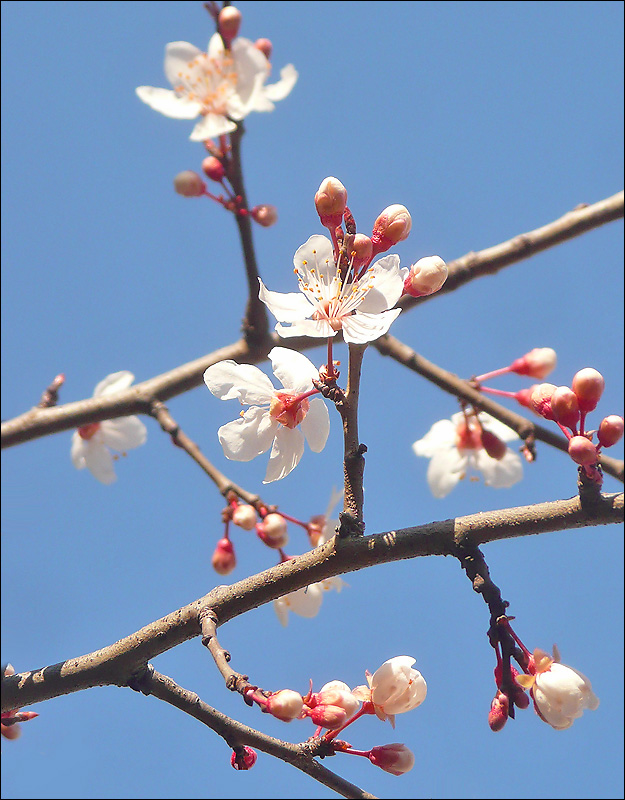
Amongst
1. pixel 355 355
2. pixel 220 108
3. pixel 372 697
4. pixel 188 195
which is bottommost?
pixel 372 697

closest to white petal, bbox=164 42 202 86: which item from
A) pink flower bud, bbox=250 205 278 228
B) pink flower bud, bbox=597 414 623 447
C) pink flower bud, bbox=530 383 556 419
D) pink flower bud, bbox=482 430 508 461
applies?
pink flower bud, bbox=250 205 278 228

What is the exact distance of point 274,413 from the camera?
1.76 metres

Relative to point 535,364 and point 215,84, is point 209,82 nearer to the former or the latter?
point 215,84

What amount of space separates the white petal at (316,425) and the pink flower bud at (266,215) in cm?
148

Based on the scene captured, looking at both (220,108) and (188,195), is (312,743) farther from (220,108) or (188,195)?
(220,108)

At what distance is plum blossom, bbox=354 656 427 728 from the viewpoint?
163 cm

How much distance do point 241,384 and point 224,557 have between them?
4.27ft

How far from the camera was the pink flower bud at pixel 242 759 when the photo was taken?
144cm

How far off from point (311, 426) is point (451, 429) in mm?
2023

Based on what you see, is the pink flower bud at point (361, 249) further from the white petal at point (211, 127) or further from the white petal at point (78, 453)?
the white petal at point (78, 453)

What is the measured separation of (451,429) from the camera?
3.62 metres

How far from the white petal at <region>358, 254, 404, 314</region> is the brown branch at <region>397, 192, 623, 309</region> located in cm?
134

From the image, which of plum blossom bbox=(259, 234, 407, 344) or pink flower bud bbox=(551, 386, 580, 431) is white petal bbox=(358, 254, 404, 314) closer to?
plum blossom bbox=(259, 234, 407, 344)

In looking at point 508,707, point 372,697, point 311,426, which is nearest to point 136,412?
point 311,426
